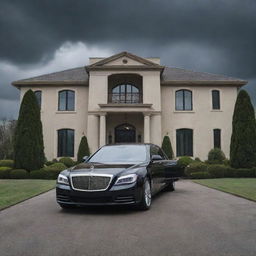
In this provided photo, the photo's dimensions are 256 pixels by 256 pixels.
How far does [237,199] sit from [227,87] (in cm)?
1819

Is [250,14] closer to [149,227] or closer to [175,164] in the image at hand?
[175,164]

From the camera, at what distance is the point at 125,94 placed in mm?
24391

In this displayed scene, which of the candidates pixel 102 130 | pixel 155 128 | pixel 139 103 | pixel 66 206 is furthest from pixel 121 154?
pixel 139 103

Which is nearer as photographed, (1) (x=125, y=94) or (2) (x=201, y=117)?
(2) (x=201, y=117)

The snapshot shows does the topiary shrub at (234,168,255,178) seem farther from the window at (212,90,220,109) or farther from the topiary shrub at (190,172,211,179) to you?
the window at (212,90,220,109)

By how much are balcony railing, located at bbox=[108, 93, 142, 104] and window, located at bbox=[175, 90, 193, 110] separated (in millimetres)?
3195

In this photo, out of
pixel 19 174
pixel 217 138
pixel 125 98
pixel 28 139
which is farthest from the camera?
pixel 125 98

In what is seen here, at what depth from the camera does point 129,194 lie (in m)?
5.59

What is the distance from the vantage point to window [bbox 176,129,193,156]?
23547 millimetres

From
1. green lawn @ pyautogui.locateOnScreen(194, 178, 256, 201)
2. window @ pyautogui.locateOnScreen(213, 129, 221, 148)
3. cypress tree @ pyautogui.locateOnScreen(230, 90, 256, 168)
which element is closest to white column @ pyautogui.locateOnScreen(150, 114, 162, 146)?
window @ pyautogui.locateOnScreen(213, 129, 221, 148)

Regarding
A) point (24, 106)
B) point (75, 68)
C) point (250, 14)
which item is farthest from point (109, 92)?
point (250, 14)

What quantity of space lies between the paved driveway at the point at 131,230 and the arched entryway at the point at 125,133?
17.3 m

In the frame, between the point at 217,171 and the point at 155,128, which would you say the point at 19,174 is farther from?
the point at 155,128

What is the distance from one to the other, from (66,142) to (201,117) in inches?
456
